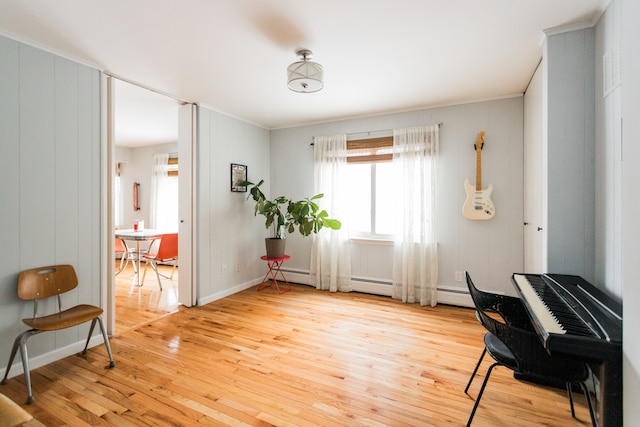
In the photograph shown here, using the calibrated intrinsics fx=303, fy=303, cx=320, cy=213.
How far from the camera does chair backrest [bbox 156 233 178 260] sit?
4293 millimetres

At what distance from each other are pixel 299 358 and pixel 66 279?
1.96m

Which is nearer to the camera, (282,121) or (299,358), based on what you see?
(299,358)

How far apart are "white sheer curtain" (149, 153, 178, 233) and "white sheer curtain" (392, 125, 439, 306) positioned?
4568 mm

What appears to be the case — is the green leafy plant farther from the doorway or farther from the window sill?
the doorway

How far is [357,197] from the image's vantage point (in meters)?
4.37

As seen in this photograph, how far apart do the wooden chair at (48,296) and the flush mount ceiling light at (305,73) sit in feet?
7.72

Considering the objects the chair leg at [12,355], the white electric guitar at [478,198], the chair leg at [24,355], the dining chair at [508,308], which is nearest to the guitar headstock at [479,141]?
the white electric guitar at [478,198]

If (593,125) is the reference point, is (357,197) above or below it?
below

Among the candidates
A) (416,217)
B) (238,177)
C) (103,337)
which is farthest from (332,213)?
(103,337)

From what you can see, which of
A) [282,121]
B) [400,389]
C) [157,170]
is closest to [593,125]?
[400,389]

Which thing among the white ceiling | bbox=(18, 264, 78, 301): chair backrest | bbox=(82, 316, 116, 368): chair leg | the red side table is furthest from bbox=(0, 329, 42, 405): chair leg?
the red side table

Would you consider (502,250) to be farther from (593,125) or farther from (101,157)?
(101,157)

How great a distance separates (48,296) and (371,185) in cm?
357

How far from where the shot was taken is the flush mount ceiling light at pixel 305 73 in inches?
92.8
